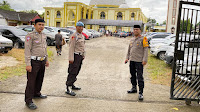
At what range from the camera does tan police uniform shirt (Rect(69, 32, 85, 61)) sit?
512cm

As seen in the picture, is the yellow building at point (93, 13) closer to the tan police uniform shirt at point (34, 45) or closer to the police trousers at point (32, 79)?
the tan police uniform shirt at point (34, 45)

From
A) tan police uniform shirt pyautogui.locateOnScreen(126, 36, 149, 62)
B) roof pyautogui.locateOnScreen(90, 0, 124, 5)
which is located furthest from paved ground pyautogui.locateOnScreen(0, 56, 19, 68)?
roof pyautogui.locateOnScreen(90, 0, 124, 5)

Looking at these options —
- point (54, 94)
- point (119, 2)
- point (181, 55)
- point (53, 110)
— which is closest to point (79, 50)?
point (54, 94)

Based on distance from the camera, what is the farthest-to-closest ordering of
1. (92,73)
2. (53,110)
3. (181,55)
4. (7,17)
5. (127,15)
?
(127,15) < (7,17) < (92,73) < (181,55) < (53,110)

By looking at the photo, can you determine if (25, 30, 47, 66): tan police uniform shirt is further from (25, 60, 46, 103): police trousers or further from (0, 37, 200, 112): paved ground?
(0, 37, 200, 112): paved ground

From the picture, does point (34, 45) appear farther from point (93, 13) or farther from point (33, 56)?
point (93, 13)

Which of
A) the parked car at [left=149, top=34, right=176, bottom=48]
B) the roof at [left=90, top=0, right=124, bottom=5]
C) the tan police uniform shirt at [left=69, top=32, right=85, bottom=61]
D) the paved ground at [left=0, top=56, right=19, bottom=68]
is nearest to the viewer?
the tan police uniform shirt at [left=69, top=32, right=85, bottom=61]

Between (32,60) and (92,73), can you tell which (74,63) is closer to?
(32,60)

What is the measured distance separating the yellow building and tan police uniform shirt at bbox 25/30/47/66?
51258 mm

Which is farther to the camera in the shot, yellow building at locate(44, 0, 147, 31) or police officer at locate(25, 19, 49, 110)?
yellow building at locate(44, 0, 147, 31)

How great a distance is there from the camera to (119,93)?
5594mm

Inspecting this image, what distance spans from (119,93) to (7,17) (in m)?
46.7

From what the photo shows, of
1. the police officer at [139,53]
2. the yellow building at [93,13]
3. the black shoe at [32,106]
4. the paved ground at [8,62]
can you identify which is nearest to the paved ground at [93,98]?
the black shoe at [32,106]

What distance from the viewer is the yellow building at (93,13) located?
55688 mm
